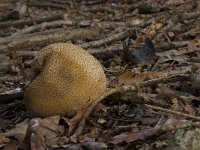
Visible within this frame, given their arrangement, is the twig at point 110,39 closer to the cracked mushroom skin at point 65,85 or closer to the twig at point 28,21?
the twig at point 28,21

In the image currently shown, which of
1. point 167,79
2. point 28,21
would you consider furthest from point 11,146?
point 28,21

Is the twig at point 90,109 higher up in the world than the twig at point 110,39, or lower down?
higher up

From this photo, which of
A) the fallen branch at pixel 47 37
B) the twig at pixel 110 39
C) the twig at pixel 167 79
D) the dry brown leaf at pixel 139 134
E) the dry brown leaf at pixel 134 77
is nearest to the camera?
the dry brown leaf at pixel 139 134

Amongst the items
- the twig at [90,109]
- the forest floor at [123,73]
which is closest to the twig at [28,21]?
the forest floor at [123,73]

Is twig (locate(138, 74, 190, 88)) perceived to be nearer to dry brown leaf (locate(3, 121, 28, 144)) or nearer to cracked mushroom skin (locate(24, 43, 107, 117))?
cracked mushroom skin (locate(24, 43, 107, 117))

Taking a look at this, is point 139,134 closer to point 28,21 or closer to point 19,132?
point 19,132

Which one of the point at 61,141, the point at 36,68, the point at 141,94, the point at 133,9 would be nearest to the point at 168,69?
the point at 141,94
